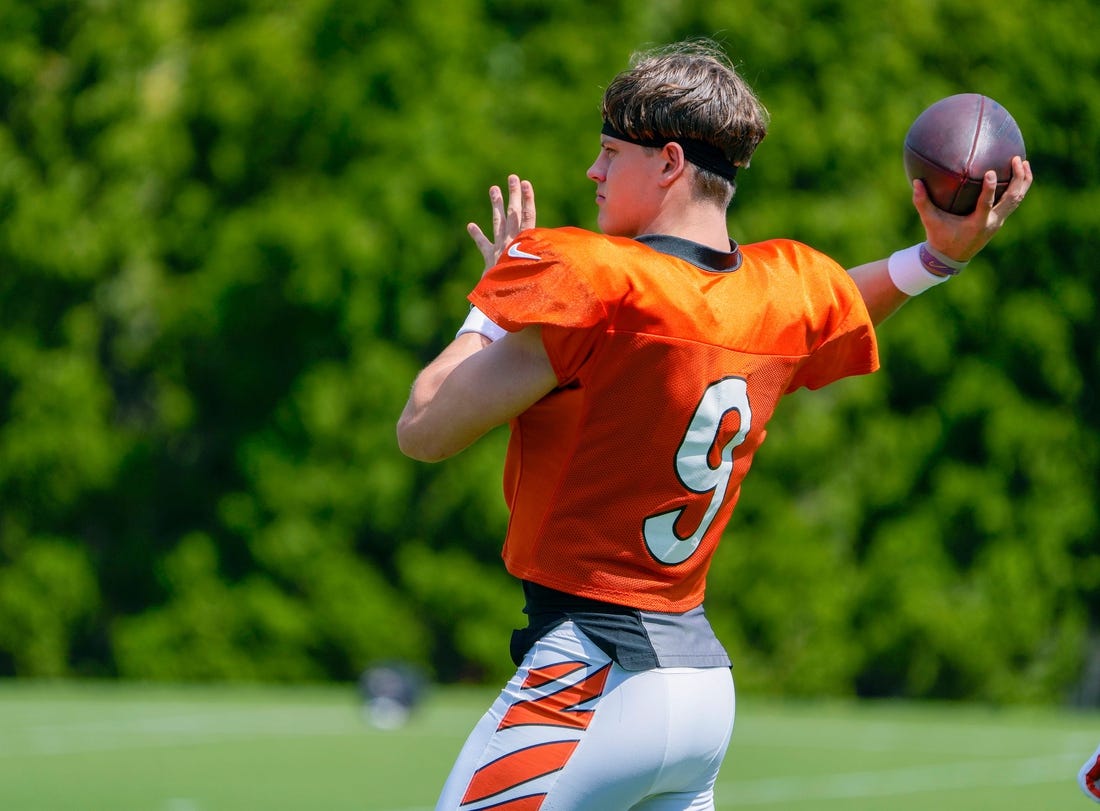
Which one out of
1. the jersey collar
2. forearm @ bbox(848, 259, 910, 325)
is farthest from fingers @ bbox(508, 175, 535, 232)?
forearm @ bbox(848, 259, 910, 325)

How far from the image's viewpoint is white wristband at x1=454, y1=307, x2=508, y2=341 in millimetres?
2514

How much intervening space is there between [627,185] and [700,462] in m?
0.45

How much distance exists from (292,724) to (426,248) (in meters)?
3.24

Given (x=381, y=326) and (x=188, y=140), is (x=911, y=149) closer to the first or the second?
(x=381, y=326)

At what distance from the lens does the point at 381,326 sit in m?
10.4

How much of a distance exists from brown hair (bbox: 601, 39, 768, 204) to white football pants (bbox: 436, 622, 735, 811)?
76 cm

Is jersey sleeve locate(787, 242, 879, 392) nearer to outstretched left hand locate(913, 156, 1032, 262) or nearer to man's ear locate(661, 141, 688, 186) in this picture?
outstretched left hand locate(913, 156, 1032, 262)

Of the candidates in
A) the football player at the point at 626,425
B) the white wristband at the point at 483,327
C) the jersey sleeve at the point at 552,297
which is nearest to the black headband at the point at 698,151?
the football player at the point at 626,425

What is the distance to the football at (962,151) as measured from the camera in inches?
111

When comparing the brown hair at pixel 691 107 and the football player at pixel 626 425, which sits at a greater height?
the brown hair at pixel 691 107

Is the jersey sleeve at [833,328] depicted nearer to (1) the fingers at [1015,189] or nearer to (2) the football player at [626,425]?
(2) the football player at [626,425]

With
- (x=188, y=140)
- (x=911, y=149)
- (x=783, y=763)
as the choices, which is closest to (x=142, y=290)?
(x=188, y=140)

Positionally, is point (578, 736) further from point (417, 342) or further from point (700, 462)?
point (417, 342)

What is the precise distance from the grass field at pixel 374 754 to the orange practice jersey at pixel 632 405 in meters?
4.08
